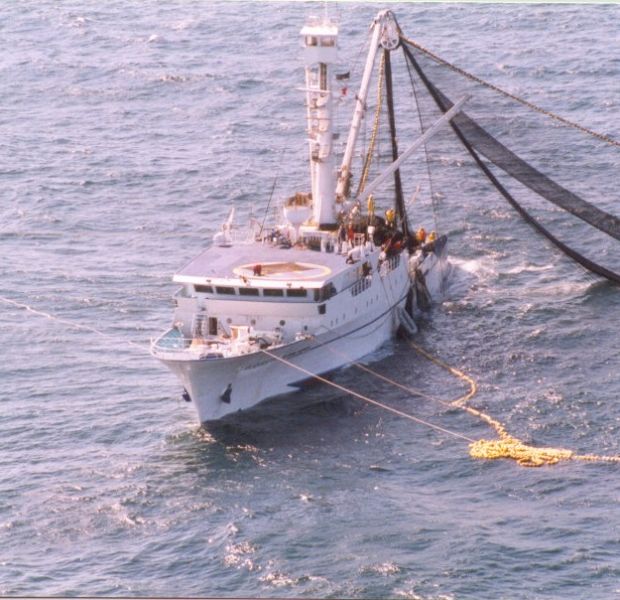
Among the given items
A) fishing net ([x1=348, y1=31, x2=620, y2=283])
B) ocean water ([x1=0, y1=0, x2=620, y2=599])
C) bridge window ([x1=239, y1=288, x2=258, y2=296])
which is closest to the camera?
ocean water ([x1=0, y1=0, x2=620, y2=599])

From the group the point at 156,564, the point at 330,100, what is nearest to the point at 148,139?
the point at 330,100

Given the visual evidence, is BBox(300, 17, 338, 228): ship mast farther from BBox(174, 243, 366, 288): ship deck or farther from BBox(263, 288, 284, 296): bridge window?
BBox(263, 288, 284, 296): bridge window

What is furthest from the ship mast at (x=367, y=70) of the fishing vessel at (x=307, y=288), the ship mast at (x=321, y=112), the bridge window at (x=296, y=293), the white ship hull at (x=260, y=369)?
the bridge window at (x=296, y=293)

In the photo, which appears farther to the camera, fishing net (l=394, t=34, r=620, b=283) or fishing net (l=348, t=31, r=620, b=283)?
fishing net (l=348, t=31, r=620, b=283)

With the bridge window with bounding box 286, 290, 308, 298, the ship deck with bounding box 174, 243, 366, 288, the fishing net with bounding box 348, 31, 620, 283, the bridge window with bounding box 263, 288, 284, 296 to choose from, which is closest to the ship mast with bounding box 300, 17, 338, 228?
the ship deck with bounding box 174, 243, 366, 288

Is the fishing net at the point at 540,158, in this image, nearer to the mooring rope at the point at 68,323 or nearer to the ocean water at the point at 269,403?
the ocean water at the point at 269,403

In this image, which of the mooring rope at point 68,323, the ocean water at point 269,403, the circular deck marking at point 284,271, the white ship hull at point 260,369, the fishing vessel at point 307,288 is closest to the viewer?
the ocean water at point 269,403

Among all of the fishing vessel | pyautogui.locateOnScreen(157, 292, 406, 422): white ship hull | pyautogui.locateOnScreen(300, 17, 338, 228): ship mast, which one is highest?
pyautogui.locateOnScreen(300, 17, 338, 228): ship mast
